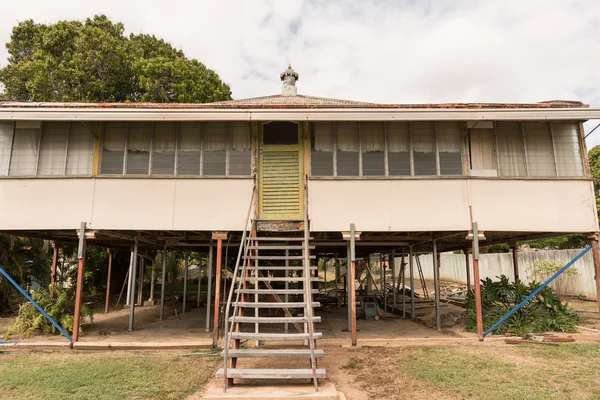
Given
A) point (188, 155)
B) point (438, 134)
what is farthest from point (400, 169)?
point (188, 155)

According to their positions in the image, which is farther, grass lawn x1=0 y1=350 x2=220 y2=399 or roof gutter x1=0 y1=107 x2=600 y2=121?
roof gutter x1=0 y1=107 x2=600 y2=121

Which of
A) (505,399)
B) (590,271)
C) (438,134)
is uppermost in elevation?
(438,134)

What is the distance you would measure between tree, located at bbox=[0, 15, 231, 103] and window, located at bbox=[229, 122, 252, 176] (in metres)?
13.1

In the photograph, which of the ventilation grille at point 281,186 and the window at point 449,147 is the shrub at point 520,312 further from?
the ventilation grille at point 281,186

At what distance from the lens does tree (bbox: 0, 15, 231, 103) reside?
64.1 ft

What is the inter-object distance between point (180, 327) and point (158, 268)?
55.2 feet

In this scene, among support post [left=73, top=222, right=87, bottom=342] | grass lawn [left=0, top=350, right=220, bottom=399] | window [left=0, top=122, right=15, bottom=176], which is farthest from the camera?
window [left=0, top=122, right=15, bottom=176]

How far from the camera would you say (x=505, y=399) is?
17.7 feet

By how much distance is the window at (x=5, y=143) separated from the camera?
30.4 ft

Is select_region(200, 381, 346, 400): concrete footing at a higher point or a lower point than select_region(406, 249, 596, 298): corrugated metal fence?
lower

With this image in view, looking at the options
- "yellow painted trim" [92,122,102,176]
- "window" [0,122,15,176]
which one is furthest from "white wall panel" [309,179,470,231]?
"window" [0,122,15,176]

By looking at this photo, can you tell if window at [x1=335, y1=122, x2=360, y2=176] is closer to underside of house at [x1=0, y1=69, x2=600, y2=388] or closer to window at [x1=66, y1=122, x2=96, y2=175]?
underside of house at [x1=0, y1=69, x2=600, y2=388]

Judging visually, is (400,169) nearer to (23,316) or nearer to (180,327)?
(180,327)

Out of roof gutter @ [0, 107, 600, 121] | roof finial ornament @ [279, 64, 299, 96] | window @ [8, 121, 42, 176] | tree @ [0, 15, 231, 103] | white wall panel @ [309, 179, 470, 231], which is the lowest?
white wall panel @ [309, 179, 470, 231]
